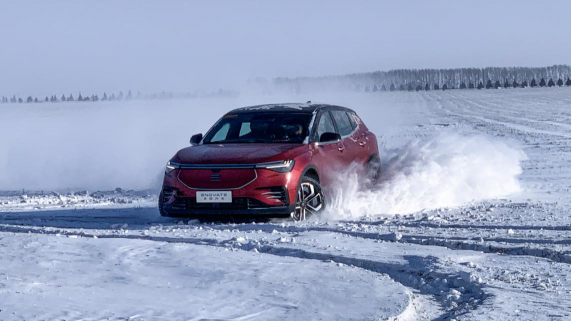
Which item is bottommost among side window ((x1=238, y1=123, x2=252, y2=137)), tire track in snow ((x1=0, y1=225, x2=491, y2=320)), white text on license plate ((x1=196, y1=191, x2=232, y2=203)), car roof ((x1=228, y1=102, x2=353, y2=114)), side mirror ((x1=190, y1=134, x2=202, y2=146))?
tire track in snow ((x1=0, y1=225, x2=491, y2=320))

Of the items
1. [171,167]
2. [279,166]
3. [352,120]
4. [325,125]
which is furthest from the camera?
[352,120]

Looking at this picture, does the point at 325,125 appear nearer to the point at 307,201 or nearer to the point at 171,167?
the point at 307,201

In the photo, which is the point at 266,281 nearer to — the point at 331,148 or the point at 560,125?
the point at 331,148

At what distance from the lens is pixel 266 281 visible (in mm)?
6371

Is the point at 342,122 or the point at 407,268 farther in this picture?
the point at 342,122

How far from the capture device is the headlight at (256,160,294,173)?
9.64m

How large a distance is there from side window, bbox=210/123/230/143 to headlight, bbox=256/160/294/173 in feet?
5.26

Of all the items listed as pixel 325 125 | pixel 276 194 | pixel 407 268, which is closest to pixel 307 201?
pixel 276 194

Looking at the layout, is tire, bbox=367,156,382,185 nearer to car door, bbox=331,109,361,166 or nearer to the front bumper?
car door, bbox=331,109,361,166

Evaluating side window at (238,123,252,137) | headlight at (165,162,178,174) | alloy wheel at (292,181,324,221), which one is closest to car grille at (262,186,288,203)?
alloy wheel at (292,181,324,221)

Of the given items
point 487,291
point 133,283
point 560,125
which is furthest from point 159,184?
point 560,125

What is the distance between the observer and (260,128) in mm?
10992

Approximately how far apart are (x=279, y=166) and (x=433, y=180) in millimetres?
3243

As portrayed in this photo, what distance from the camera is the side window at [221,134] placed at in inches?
438
